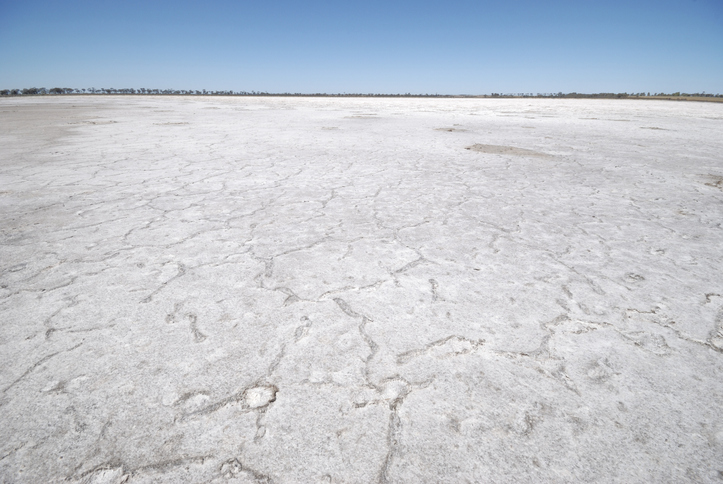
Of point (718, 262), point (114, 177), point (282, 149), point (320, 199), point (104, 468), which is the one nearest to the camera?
point (104, 468)

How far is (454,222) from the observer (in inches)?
79.5

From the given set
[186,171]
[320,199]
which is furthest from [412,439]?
[186,171]

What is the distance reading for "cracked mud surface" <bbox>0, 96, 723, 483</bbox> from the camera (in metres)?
0.76

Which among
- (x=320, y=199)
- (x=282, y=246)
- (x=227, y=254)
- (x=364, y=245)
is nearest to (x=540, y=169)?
(x=320, y=199)

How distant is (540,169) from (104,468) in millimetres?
3610

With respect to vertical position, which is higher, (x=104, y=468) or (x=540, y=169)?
(x=540, y=169)

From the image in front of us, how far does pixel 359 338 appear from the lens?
1.10m

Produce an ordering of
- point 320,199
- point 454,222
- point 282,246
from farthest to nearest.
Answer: point 320,199 < point 454,222 < point 282,246

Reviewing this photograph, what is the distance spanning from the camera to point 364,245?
173 cm

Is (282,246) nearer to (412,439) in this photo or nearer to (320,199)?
(320,199)

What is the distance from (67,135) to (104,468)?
6544mm

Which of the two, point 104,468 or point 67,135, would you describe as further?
point 67,135

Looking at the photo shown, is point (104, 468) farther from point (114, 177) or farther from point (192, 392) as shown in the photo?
point (114, 177)

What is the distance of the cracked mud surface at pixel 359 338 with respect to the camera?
0.76 metres
